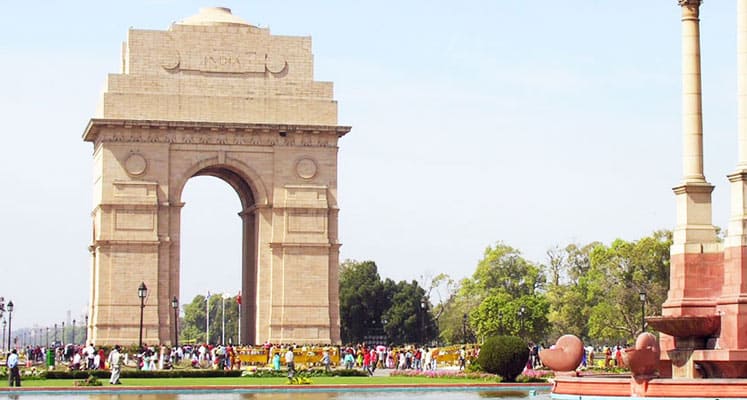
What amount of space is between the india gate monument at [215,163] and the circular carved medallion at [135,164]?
0.13 feet

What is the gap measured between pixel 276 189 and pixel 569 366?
1298 inches

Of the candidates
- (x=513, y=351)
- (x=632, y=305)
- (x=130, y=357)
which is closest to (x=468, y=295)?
(x=632, y=305)

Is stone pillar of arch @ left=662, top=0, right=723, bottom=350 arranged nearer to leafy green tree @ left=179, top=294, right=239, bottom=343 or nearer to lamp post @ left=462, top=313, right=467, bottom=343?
lamp post @ left=462, top=313, right=467, bottom=343

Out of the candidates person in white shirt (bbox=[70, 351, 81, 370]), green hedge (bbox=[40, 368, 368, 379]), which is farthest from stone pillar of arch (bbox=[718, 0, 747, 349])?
person in white shirt (bbox=[70, 351, 81, 370])

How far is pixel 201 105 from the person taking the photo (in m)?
62.8

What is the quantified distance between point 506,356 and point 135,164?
2511 centimetres

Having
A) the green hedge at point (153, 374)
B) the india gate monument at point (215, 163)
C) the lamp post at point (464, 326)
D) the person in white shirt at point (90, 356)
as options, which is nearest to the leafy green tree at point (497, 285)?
the lamp post at point (464, 326)

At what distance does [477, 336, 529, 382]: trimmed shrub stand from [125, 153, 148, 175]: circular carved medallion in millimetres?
24149

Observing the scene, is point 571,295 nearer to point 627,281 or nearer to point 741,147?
point 627,281

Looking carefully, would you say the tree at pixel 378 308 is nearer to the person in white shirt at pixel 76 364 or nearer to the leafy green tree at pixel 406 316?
the leafy green tree at pixel 406 316

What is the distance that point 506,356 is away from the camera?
41.5m

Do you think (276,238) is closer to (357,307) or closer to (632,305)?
(632,305)

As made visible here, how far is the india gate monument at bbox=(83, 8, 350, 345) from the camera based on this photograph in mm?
61875

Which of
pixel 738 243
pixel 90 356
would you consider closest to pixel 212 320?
pixel 90 356
